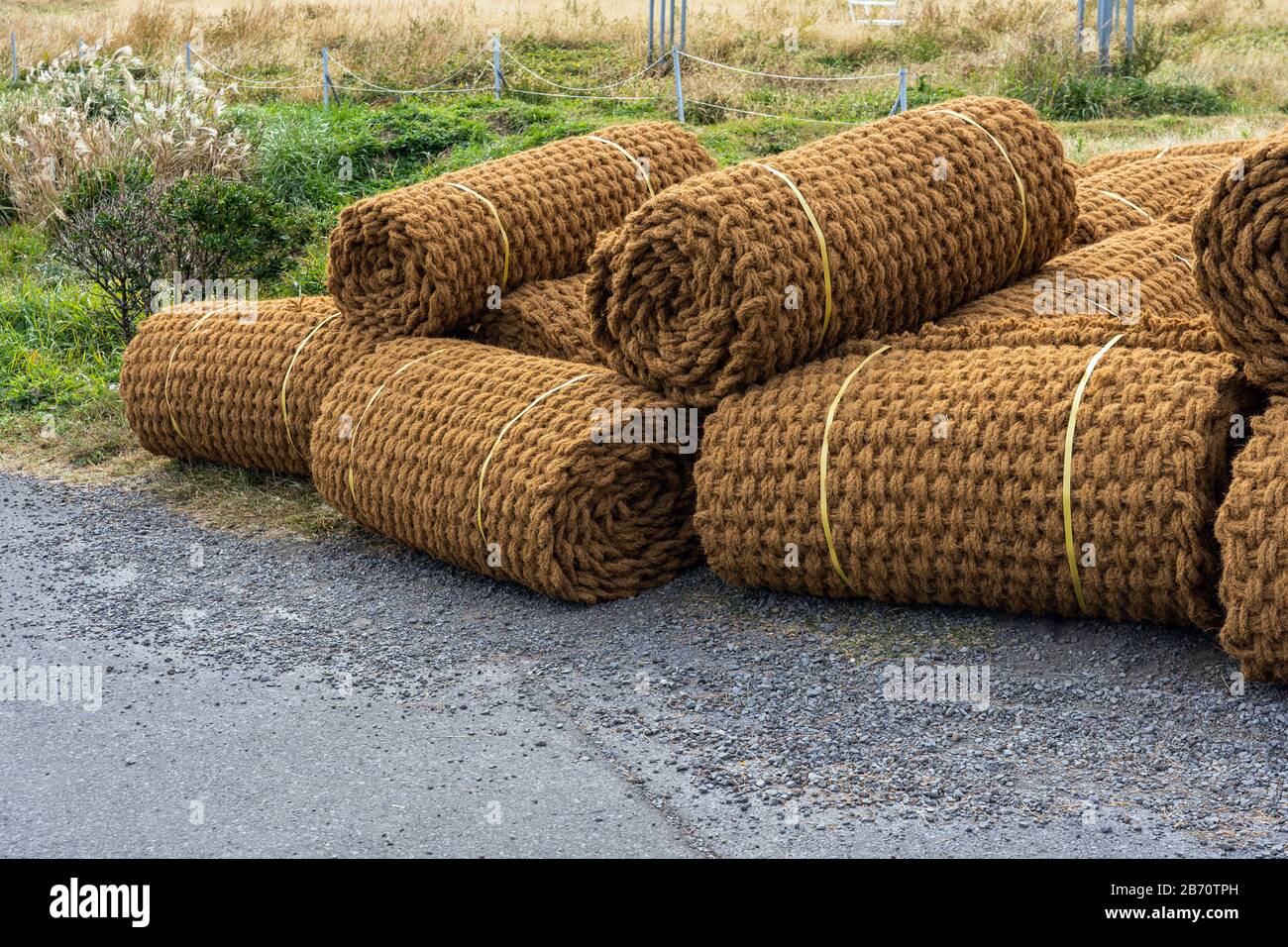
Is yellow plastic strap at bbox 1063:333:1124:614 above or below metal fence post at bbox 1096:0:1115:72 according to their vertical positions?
below

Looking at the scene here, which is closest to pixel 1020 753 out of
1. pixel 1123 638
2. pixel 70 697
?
pixel 1123 638

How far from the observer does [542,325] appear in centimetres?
601

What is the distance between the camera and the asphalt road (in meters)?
3.45

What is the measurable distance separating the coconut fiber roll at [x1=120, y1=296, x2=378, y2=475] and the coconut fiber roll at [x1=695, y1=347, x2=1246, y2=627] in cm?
206

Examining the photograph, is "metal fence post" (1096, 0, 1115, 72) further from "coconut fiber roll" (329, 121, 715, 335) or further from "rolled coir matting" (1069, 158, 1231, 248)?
"coconut fiber roll" (329, 121, 715, 335)

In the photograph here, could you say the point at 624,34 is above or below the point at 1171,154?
above

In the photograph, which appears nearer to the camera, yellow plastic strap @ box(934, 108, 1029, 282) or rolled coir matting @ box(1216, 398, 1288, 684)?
rolled coir matting @ box(1216, 398, 1288, 684)

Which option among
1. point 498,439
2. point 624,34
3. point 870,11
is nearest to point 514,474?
point 498,439

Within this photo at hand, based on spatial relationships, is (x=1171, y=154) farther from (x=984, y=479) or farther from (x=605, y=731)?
(x=605, y=731)

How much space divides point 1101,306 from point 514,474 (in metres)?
2.38

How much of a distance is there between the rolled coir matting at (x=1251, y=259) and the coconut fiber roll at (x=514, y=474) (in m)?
1.82

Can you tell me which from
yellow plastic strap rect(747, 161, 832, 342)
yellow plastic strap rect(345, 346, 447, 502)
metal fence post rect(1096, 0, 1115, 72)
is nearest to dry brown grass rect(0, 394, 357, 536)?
yellow plastic strap rect(345, 346, 447, 502)

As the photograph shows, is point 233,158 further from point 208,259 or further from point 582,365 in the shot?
point 582,365

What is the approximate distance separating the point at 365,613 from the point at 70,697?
101 cm
